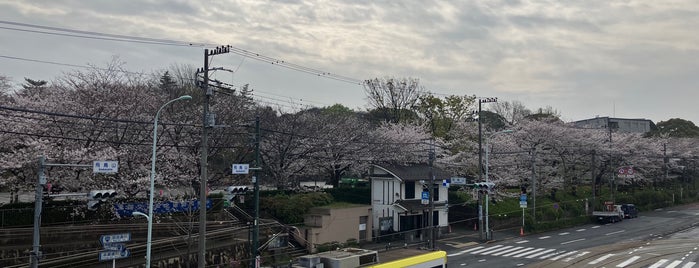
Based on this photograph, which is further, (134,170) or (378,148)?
(378,148)

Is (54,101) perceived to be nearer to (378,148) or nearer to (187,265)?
(187,265)

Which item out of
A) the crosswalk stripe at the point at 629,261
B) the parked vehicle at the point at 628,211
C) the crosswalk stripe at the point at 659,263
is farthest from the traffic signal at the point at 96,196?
the parked vehicle at the point at 628,211

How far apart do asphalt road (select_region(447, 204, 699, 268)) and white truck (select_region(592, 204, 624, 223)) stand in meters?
1.42

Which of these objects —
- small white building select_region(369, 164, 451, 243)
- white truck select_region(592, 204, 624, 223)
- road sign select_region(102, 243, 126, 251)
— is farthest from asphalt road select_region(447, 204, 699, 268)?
road sign select_region(102, 243, 126, 251)

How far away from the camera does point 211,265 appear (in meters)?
29.3

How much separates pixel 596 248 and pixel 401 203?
16350 millimetres

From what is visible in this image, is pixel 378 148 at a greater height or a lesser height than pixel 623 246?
greater

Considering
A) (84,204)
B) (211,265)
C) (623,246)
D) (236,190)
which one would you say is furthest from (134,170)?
(623,246)

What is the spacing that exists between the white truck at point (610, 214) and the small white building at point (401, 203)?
21595mm

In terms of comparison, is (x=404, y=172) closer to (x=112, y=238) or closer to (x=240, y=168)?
(x=240, y=168)

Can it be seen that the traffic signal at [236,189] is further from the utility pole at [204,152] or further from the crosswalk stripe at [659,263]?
the crosswalk stripe at [659,263]

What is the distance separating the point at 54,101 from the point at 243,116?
49.1 feet

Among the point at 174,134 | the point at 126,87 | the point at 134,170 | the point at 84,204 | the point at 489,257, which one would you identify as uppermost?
the point at 126,87

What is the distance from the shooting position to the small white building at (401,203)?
145 feet
